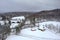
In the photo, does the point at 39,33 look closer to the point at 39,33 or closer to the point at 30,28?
the point at 39,33

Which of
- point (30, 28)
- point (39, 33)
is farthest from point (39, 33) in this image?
point (30, 28)

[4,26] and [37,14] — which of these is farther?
[37,14]

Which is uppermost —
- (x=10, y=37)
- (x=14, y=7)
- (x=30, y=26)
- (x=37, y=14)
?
(x=14, y=7)

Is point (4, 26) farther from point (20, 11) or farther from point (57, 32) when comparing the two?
point (57, 32)

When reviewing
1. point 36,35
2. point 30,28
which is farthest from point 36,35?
point 30,28

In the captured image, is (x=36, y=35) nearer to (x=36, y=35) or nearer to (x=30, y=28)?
(x=36, y=35)

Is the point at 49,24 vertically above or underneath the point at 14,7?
underneath

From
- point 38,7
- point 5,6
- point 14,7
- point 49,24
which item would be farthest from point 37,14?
point 5,6
